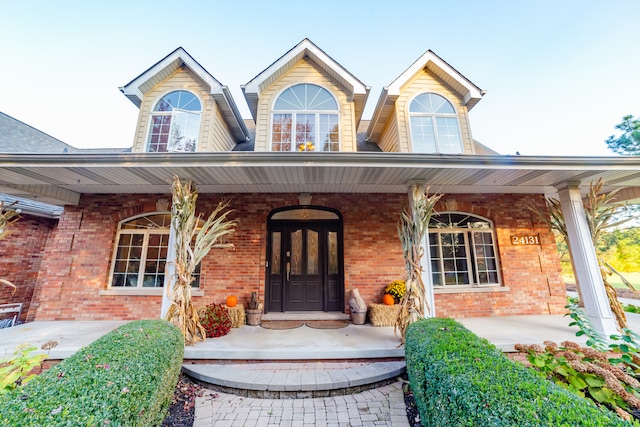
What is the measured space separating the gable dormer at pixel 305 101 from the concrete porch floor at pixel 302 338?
365 cm

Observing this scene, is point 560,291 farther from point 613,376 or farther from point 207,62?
point 207,62

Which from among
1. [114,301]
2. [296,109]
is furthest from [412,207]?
[114,301]

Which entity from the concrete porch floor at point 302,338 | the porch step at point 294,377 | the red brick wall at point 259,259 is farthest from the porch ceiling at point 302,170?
the porch step at point 294,377

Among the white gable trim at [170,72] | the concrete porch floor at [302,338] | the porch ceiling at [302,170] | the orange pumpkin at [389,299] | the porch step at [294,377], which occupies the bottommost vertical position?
the porch step at [294,377]

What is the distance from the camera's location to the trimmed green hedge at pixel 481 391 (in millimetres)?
1376

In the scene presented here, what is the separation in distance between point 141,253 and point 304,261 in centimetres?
370

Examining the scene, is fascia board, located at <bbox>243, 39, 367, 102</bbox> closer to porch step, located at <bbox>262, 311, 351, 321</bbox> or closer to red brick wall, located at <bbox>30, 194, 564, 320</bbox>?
red brick wall, located at <bbox>30, 194, 564, 320</bbox>

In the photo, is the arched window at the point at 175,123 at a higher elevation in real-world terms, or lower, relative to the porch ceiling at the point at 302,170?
higher

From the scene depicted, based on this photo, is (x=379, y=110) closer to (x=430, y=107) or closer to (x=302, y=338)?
(x=430, y=107)

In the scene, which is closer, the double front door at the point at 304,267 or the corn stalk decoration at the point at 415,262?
the corn stalk decoration at the point at 415,262

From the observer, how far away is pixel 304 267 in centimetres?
566

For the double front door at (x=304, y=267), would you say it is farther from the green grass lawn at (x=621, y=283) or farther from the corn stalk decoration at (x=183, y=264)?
the green grass lawn at (x=621, y=283)

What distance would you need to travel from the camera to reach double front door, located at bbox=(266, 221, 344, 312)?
5531 millimetres

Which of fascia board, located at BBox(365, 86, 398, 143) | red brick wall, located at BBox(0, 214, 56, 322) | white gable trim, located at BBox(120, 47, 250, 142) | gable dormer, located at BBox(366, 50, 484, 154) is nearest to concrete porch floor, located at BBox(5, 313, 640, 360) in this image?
red brick wall, located at BBox(0, 214, 56, 322)
